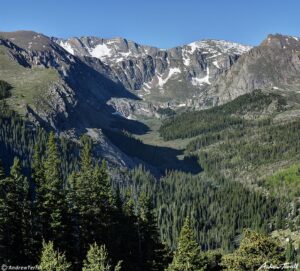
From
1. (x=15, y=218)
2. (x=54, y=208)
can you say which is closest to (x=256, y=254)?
(x=54, y=208)

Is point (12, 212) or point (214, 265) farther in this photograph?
point (214, 265)

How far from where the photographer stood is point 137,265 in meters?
87.6

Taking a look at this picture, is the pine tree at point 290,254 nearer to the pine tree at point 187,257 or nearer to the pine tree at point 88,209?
the pine tree at point 88,209

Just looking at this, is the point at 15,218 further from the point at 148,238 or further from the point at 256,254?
the point at 256,254

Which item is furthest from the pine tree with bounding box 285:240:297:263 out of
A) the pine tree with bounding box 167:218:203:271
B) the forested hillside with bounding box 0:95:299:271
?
Result: the pine tree with bounding box 167:218:203:271

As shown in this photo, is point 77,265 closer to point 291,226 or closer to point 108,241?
point 108,241

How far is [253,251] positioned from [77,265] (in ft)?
102

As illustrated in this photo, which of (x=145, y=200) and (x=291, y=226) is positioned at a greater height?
(x=145, y=200)

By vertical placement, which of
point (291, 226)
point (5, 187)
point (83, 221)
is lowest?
point (291, 226)

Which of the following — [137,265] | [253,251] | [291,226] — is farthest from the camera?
[291,226]

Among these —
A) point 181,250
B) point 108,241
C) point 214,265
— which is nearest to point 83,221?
point 108,241

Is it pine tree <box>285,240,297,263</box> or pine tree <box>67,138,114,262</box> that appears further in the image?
pine tree <box>285,240,297,263</box>

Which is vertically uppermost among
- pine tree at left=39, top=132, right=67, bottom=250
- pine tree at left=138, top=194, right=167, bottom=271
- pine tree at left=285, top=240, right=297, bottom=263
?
pine tree at left=39, top=132, right=67, bottom=250

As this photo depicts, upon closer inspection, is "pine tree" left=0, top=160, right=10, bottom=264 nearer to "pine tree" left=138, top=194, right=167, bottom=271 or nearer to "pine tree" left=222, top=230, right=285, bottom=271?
"pine tree" left=138, top=194, right=167, bottom=271
